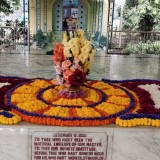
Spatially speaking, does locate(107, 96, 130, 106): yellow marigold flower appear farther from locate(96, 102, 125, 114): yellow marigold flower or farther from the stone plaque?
the stone plaque

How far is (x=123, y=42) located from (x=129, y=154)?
27.4 ft

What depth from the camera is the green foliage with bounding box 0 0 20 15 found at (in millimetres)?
11766

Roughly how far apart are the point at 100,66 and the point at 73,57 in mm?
4039

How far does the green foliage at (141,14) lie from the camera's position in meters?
11.9

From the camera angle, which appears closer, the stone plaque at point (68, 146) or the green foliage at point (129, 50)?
the stone plaque at point (68, 146)

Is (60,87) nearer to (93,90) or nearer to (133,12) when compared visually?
(93,90)

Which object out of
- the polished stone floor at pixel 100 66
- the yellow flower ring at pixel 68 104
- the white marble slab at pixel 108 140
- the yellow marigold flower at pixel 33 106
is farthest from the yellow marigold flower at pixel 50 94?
the polished stone floor at pixel 100 66

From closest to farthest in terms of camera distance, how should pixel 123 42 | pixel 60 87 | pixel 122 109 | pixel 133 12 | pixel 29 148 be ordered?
pixel 29 148 → pixel 122 109 → pixel 60 87 → pixel 123 42 → pixel 133 12

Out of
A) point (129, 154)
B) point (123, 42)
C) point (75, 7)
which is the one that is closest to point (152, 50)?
point (123, 42)

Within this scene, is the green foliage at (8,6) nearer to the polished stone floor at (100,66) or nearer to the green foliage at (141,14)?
the polished stone floor at (100,66)

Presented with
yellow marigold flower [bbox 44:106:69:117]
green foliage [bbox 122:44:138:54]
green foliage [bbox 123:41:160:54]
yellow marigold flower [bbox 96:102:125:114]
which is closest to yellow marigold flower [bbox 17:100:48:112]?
yellow marigold flower [bbox 44:106:69:117]

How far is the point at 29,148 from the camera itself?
3.03 meters

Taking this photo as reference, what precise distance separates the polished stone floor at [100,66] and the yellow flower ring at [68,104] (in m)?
2.15

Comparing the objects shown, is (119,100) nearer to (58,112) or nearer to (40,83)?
(58,112)
